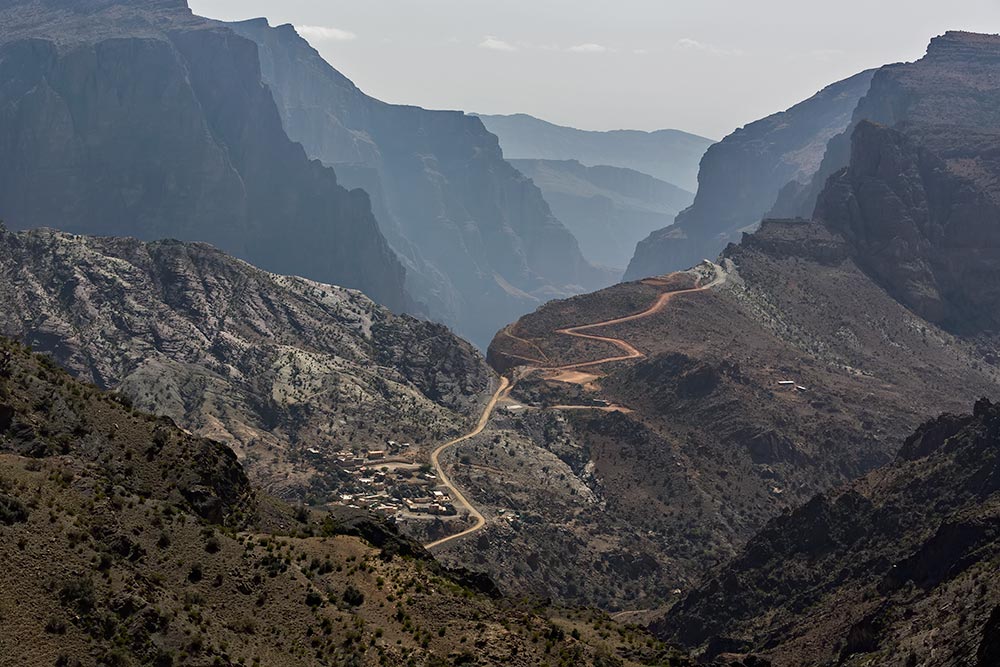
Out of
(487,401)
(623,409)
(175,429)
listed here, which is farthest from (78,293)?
(175,429)

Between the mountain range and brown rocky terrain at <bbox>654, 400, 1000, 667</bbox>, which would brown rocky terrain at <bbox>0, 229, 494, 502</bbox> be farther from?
brown rocky terrain at <bbox>654, 400, 1000, 667</bbox>

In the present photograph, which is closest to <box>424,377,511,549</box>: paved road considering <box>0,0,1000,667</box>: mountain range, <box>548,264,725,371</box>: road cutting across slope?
<box>0,0,1000,667</box>: mountain range

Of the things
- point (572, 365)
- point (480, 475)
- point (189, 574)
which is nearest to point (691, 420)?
point (572, 365)

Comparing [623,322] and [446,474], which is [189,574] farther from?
[623,322]

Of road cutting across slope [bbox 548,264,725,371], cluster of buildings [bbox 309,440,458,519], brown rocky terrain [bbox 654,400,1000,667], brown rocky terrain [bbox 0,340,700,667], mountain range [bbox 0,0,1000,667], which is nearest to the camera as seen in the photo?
brown rocky terrain [bbox 0,340,700,667]

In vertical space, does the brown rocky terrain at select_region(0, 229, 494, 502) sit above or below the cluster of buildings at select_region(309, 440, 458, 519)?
above

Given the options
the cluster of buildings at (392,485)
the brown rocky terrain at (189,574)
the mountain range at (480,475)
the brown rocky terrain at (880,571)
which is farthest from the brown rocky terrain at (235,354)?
the brown rocky terrain at (189,574)
